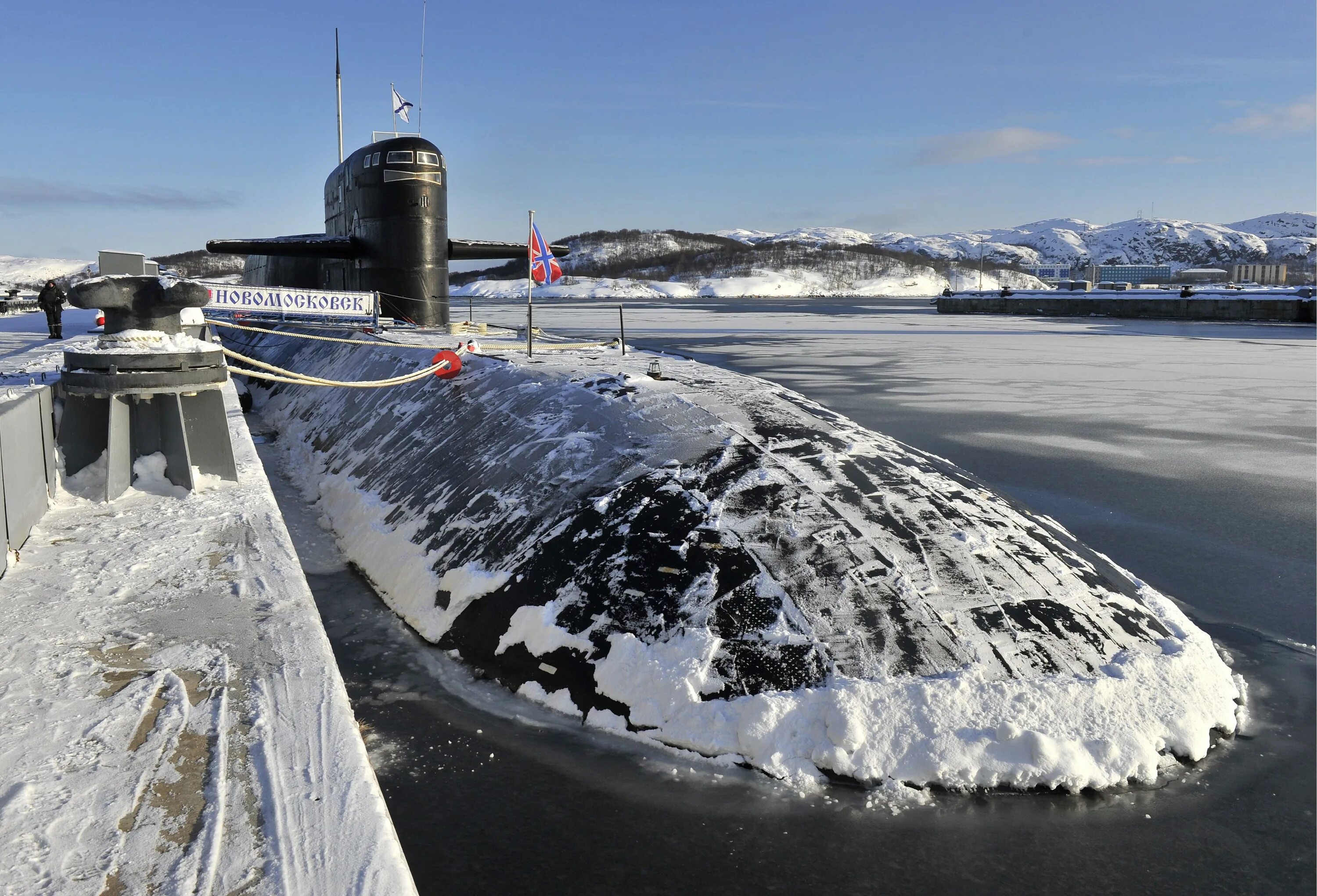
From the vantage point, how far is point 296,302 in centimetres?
1245

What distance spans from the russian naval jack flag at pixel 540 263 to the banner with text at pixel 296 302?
3.68 metres

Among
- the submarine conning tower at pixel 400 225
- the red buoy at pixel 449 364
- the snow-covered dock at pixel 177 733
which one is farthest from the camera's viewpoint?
the submarine conning tower at pixel 400 225

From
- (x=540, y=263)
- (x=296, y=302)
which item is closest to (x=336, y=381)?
(x=540, y=263)

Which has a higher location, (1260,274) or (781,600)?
→ (1260,274)

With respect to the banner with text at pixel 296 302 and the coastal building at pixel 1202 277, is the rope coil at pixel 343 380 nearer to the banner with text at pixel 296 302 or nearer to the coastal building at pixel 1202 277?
the banner with text at pixel 296 302

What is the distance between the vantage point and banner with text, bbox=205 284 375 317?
38.3 ft

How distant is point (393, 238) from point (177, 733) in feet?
37.3

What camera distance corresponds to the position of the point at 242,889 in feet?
5.77

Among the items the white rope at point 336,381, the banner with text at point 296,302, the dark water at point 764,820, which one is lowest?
the dark water at point 764,820

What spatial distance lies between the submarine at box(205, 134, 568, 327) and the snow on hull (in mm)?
7512

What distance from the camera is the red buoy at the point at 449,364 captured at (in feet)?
26.3

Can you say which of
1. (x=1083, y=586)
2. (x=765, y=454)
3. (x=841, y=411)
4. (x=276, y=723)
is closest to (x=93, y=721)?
(x=276, y=723)

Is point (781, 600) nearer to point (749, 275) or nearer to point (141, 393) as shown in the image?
point (141, 393)

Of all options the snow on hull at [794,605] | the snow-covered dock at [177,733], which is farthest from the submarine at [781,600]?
the snow-covered dock at [177,733]
